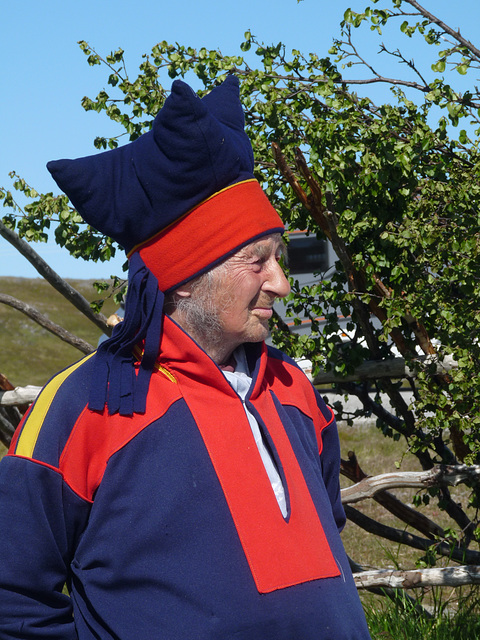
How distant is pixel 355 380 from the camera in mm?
4059

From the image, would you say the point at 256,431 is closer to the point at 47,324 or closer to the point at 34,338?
the point at 47,324

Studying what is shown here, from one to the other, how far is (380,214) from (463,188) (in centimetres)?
41

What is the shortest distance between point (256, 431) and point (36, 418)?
0.57 meters

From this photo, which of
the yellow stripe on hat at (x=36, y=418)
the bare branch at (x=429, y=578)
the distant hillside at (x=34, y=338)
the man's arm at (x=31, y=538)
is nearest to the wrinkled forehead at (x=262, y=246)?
the yellow stripe on hat at (x=36, y=418)

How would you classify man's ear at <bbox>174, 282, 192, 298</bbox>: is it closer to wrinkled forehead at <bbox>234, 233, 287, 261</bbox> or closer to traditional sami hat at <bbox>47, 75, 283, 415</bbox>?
traditional sami hat at <bbox>47, 75, 283, 415</bbox>

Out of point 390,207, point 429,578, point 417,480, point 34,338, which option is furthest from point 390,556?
point 34,338

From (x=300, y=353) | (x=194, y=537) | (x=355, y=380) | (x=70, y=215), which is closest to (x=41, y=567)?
(x=194, y=537)

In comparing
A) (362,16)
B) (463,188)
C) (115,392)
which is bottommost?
(115,392)

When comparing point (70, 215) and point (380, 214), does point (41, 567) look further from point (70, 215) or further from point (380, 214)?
point (70, 215)

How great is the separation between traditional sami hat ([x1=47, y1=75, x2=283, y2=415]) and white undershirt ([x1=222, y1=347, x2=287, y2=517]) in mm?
260

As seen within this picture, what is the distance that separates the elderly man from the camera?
1760 millimetres

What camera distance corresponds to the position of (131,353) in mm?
1986

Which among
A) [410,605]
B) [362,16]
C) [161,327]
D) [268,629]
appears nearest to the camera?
[268,629]

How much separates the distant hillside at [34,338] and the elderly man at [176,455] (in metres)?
26.1
